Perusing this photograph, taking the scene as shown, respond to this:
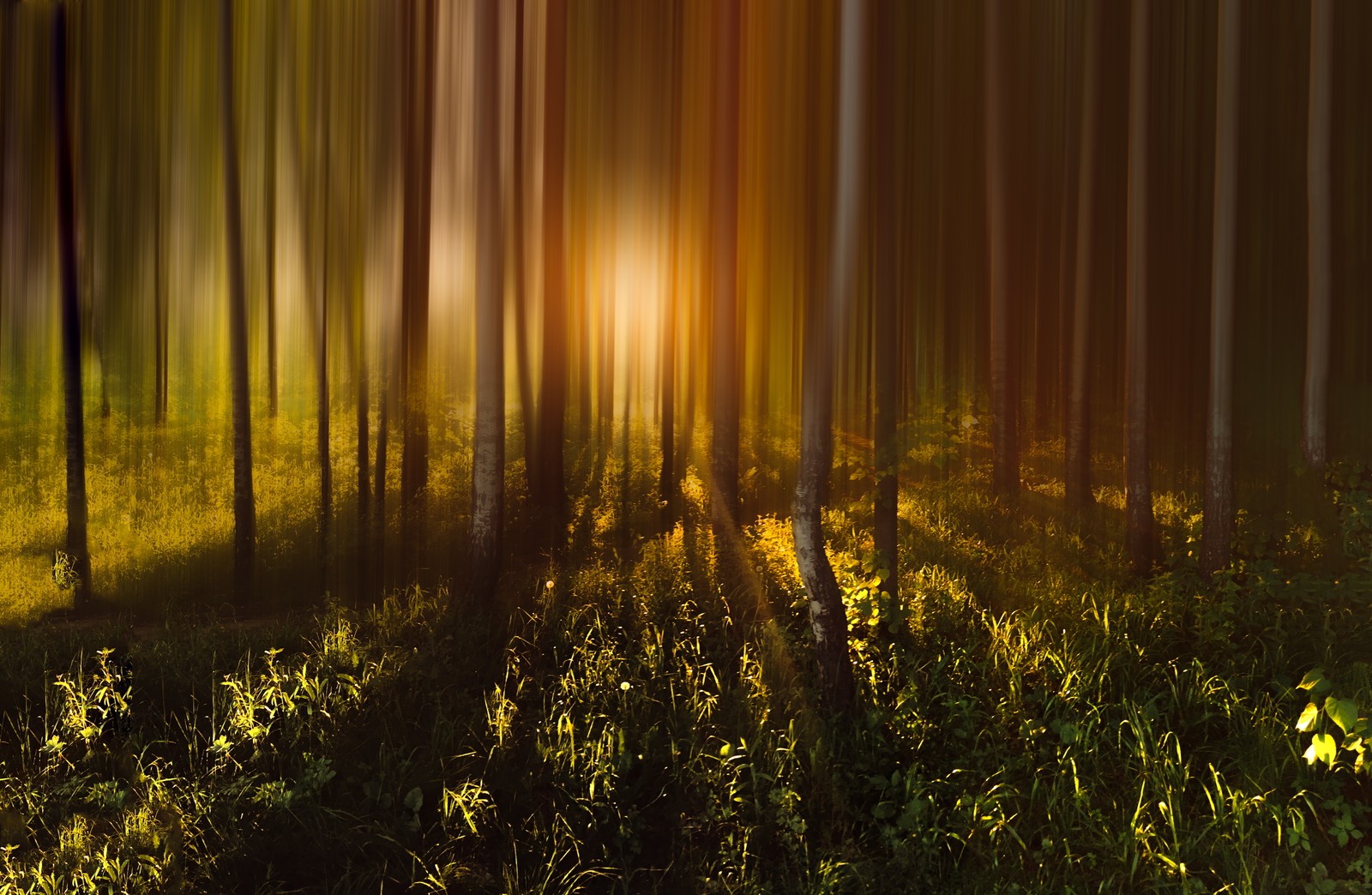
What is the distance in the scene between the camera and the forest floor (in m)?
3.66

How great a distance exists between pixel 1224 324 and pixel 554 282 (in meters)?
8.20

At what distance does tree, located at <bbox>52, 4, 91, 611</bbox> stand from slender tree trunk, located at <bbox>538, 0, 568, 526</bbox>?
6252 mm

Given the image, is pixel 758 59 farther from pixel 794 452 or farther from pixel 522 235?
pixel 794 452

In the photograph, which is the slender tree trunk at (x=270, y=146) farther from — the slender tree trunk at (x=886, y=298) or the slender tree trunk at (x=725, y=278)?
the slender tree trunk at (x=886, y=298)

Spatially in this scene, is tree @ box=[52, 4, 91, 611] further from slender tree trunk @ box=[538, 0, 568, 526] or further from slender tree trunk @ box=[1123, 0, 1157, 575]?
slender tree trunk @ box=[1123, 0, 1157, 575]

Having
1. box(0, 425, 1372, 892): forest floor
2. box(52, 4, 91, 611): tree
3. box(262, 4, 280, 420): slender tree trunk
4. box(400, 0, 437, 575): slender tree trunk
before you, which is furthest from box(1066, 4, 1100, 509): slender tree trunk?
box(262, 4, 280, 420): slender tree trunk

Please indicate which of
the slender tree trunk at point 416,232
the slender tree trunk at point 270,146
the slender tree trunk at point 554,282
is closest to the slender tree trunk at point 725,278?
the slender tree trunk at point 554,282

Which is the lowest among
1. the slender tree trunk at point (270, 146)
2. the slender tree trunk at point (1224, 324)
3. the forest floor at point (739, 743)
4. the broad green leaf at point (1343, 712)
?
the forest floor at point (739, 743)

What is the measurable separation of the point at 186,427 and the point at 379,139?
13.2m

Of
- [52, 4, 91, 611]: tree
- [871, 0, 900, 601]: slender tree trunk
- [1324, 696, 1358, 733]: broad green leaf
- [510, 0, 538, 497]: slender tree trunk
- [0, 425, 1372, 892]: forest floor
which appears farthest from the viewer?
[52, 4, 91, 611]: tree

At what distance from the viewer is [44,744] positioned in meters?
5.31

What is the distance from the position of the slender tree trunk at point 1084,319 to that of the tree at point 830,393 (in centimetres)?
635

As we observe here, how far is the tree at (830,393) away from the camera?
15.4ft

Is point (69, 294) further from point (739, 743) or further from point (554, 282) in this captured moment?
point (739, 743)
